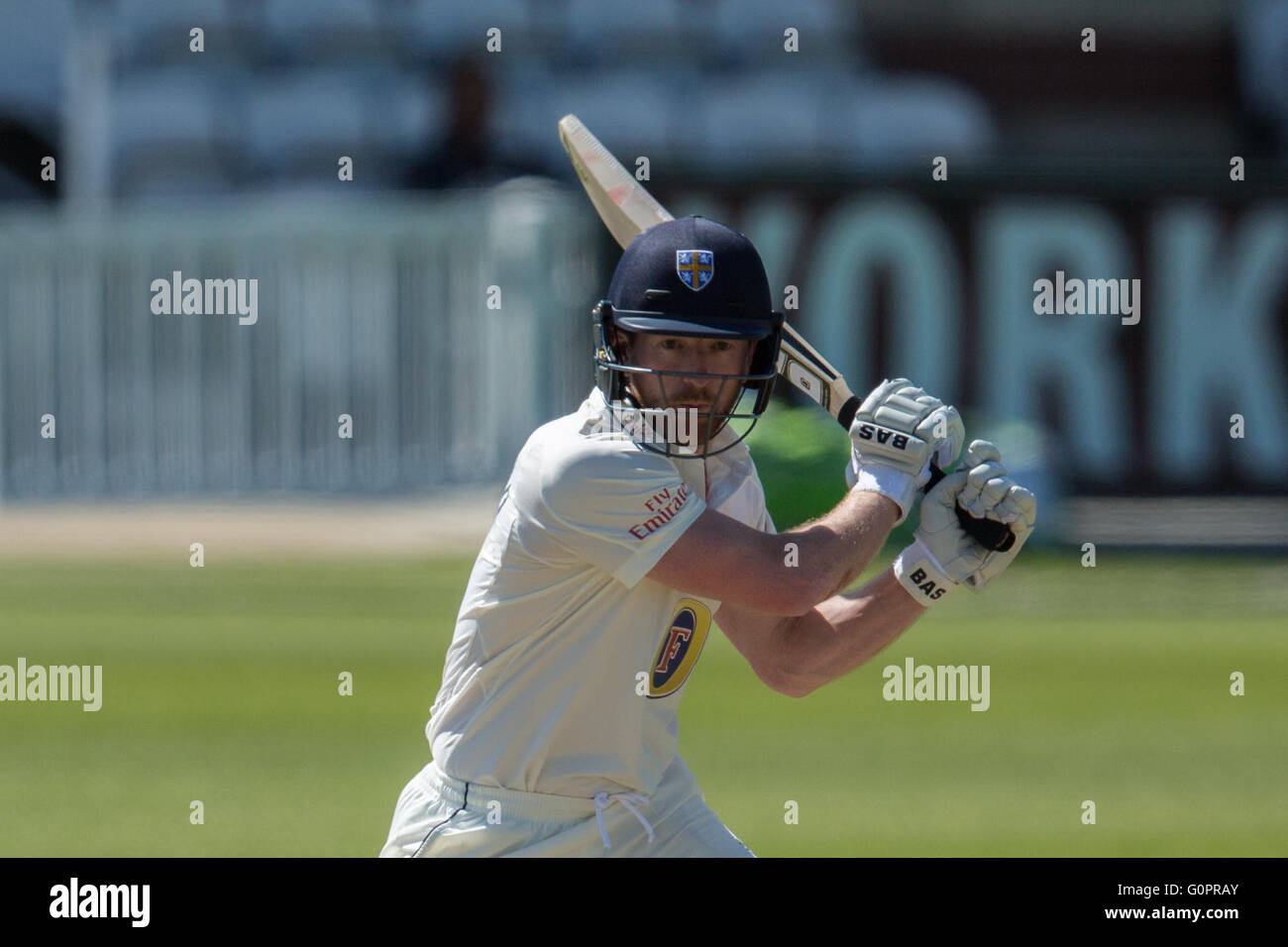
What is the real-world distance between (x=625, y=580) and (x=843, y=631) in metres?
0.65

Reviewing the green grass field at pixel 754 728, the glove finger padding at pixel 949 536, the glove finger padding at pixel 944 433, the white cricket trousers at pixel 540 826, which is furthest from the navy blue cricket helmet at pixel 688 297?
the green grass field at pixel 754 728

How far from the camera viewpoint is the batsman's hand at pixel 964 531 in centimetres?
448

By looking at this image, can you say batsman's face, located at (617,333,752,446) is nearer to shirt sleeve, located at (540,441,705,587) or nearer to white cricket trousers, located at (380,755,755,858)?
shirt sleeve, located at (540,441,705,587)

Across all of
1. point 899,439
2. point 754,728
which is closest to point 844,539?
point 899,439

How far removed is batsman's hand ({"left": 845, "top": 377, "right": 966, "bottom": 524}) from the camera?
4434mm

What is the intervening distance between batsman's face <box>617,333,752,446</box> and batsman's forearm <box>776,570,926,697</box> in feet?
1.82

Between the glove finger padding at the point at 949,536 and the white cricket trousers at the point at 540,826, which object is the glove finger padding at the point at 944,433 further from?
the white cricket trousers at the point at 540,826

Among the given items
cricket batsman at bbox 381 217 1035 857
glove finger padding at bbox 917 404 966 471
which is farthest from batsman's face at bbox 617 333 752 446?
glove finger padding at bbox 917 404 966 471

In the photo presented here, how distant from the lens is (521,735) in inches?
165

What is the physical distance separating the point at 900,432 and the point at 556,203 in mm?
13767

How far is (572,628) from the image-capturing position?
4.22 m

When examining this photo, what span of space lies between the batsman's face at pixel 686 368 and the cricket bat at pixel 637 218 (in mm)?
534

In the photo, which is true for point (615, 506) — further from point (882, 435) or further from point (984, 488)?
point (984, 488)

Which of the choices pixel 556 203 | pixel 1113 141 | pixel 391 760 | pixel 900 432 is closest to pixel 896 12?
pixel 1113 141
